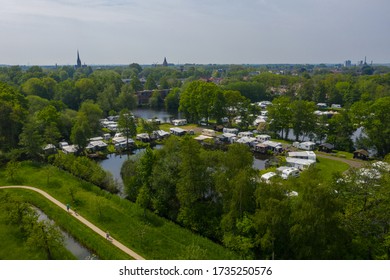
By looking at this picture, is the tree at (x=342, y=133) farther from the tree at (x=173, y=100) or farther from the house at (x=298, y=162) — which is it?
the tree at (x=173, y=100)

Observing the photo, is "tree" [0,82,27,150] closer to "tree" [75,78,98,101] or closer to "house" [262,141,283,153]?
"tree" [75,78,98,101]

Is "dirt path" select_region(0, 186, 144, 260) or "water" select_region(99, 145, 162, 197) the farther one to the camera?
"water" select_region(99, 145, 162, 197)

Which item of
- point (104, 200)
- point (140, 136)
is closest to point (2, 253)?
point (104, 200)

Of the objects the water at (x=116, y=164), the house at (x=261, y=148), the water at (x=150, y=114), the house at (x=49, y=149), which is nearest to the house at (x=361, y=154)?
the house at (x=261, y=148)

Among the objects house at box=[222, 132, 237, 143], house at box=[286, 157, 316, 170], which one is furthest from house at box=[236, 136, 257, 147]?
house at box=[286, 157, 316, 170]

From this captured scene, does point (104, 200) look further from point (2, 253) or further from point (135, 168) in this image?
point (2, 253)

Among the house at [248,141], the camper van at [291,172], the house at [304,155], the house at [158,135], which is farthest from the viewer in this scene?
the house at [158,135]

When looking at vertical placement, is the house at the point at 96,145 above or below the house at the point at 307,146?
below
